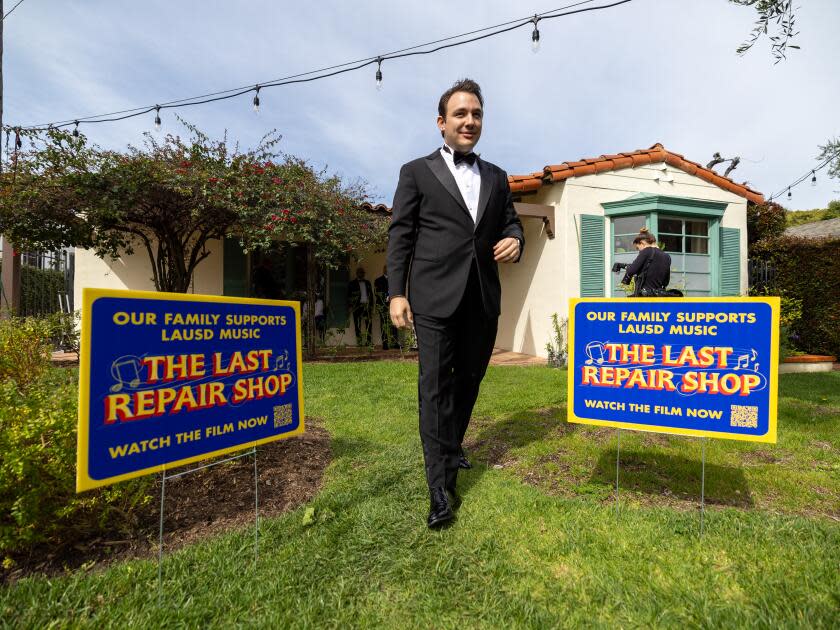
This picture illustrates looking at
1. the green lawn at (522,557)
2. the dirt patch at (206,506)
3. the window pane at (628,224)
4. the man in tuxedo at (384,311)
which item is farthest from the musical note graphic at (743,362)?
the window pane at (628,224)

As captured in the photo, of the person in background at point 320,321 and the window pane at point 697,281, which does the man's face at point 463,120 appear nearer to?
the person in background at point 320,321

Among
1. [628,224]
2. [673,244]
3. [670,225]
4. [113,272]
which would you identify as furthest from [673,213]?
[113,272]

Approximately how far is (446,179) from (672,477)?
2112 millimetres

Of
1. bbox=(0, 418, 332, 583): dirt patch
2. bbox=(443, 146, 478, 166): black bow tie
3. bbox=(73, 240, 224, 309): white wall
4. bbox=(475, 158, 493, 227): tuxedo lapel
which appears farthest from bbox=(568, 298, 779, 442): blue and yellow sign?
bbox=(73, 240, 224, 309): white wall

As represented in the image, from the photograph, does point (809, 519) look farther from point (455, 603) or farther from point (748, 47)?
point (748, 47)

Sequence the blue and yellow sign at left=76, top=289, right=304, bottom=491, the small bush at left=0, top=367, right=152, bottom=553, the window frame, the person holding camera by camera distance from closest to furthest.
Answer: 1. the blue and yellow sign at left=76, top=289, right=304, bottom=491
2. the small bush at left=0, top=367, right=152, bottom=553
3. the person holding camera
4. the window frame

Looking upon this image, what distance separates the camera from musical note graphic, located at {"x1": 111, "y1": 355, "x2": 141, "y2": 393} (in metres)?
1.38

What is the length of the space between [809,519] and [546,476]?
46.0 inches

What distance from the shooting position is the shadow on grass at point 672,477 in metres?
2.23

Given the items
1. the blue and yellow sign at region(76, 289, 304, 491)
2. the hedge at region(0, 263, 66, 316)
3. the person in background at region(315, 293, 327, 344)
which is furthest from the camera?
the person in background at region(315, 293, 327, 344)

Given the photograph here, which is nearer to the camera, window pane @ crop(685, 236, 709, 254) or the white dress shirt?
the white dress shirt

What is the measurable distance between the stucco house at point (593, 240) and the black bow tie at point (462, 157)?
18.7 ft

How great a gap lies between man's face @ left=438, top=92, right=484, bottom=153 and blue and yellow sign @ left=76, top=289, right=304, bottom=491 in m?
1.20

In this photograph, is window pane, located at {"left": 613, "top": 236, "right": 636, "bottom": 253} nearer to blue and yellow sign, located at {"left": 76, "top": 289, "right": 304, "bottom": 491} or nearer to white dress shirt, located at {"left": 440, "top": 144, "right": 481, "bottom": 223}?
white dress shirt, located at {"left": 440, "top": 144, "right": 481, "bottom": 223}
